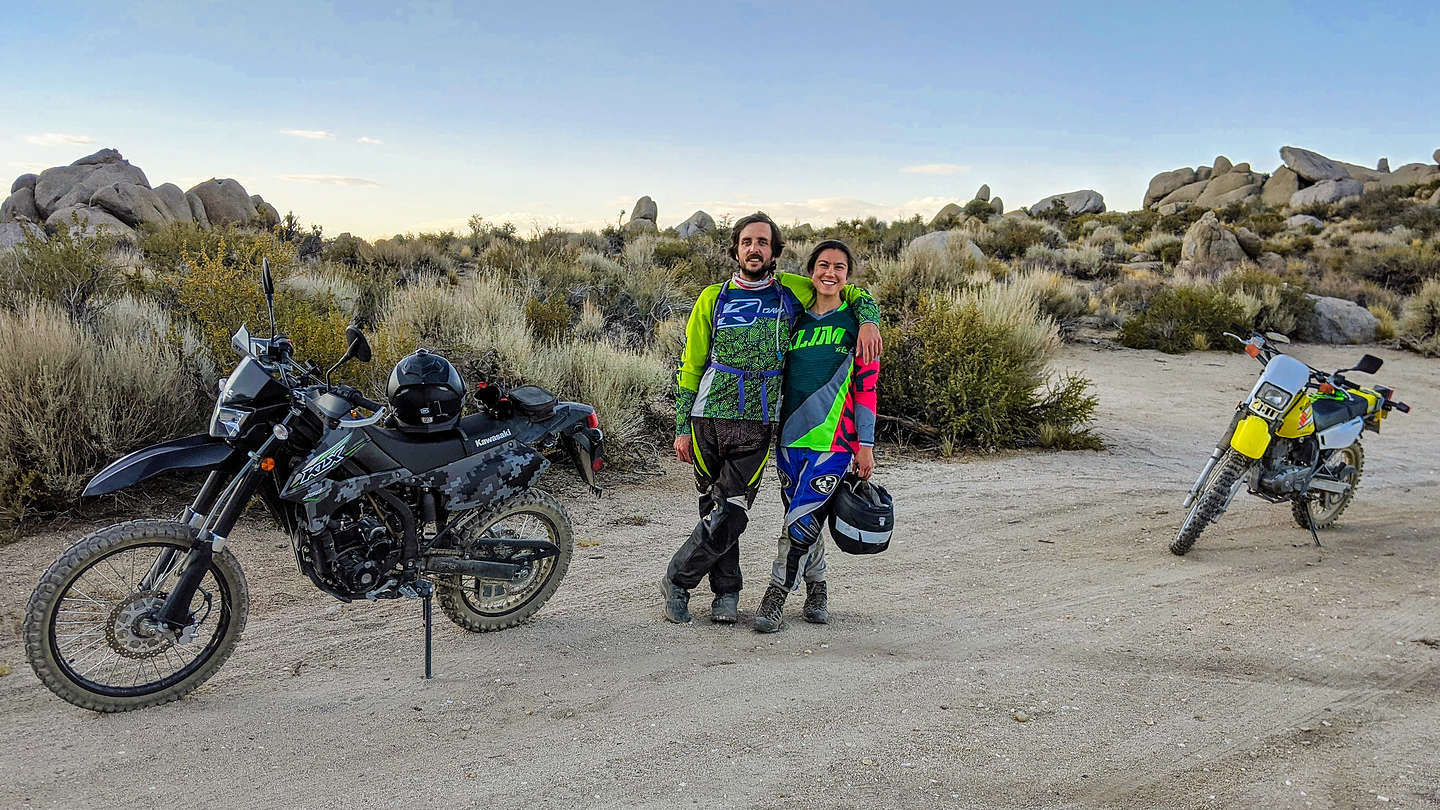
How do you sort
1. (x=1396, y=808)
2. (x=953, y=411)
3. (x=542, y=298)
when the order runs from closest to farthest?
(x=1396, y=808)
(x=953, y=411)
(x=542, y=298)

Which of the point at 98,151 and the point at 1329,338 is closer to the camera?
the point at 1329,338

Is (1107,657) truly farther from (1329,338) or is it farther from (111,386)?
(1329,338)

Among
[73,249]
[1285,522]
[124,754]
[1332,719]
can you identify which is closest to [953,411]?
[1285,522]

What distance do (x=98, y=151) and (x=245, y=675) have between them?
44.1 metres

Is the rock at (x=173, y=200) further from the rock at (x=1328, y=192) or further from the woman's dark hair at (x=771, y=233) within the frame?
the rock at (x=1328, y=192)

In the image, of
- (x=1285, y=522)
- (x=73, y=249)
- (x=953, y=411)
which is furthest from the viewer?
(x=953, y=411)

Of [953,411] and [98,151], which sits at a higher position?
[98,151]

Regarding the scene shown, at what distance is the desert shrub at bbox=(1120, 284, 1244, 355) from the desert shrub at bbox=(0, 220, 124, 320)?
15.2 meters

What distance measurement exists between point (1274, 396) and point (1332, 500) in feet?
4.34

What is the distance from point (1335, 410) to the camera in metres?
6.69

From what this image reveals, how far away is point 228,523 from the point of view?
12.2 ft

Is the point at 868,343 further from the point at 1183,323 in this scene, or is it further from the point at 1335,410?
the point at 1183,323

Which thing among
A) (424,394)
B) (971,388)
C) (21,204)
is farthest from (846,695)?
(21,204)

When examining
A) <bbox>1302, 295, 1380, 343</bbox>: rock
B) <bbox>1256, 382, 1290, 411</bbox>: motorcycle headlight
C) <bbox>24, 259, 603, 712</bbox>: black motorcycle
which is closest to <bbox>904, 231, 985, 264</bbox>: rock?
<bbox>1302, 295, 1380, 343</bbox>: rock
